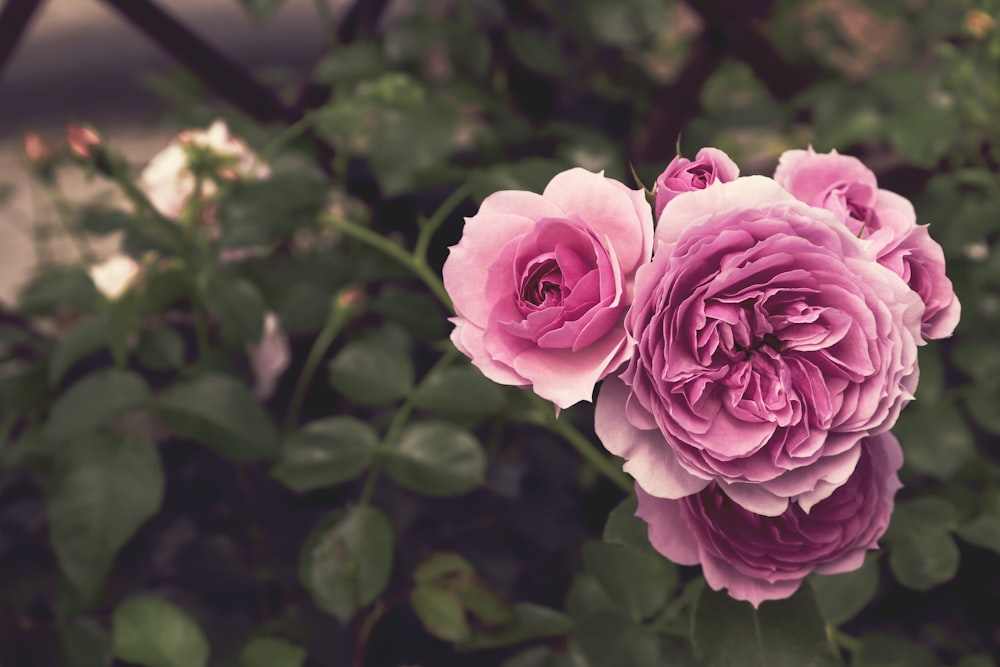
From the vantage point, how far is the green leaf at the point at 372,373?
690mm

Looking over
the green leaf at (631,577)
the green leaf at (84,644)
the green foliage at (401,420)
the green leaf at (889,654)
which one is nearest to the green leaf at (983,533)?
the green foliage at (401,420)

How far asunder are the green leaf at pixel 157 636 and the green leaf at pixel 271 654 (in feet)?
0.09

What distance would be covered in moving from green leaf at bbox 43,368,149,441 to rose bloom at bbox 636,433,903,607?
45 centimetres

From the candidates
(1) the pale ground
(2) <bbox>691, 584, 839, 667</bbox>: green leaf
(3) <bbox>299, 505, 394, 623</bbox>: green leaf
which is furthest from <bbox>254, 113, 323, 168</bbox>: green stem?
(1) the pale ground

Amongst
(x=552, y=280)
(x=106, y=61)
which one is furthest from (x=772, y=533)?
(x=106, y=61)

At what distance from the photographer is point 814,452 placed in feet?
1.28

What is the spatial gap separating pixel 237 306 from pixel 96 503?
186mm

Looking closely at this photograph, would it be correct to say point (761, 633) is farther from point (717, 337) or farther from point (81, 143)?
point (81, 143)

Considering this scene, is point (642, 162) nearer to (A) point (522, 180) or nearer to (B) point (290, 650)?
(A) point (522, 180)

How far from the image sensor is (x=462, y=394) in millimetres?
668

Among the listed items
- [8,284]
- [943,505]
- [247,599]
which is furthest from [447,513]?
[8,284]

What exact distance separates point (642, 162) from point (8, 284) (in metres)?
1.54

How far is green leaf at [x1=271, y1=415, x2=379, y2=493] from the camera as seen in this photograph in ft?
2.15

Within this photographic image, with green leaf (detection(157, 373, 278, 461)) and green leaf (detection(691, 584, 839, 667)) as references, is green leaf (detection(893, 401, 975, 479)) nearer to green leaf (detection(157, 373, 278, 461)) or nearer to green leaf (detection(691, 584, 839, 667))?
green leaf (detection(691, 584, 839, 667))
